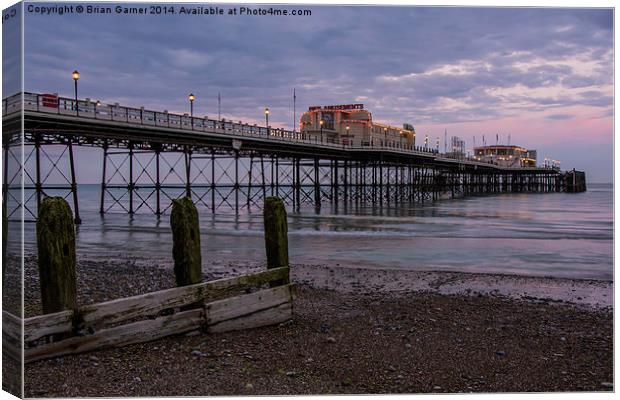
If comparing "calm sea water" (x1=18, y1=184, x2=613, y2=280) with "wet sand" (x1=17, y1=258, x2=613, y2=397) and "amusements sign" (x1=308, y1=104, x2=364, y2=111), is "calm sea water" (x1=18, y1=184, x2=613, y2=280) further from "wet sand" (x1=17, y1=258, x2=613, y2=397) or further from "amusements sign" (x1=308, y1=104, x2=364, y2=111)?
"amusements sign" (x1=308, y1=104, x2=364, y2=111)

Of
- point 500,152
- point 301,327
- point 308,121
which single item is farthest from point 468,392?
point 500,152

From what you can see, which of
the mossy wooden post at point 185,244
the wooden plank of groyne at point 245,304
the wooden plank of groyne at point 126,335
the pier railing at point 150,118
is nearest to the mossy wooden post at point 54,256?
the wooden plank of groyne at point 126,335

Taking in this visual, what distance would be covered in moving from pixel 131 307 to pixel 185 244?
116 centimetres

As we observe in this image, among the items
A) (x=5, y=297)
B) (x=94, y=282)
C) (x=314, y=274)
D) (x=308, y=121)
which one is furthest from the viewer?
(x=308, y=121)

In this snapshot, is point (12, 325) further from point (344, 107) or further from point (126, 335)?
point (344, 107)

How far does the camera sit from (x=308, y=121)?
6372 centimetres

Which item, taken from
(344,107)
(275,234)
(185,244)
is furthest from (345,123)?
(185,244)

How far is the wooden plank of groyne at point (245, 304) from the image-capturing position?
7512 millimetres

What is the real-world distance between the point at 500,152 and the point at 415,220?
9351cm

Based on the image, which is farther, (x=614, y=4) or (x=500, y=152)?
(x=500, y=152)

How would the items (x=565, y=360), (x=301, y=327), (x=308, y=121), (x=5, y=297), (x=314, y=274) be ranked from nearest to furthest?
(x=5, y=297) → (x=565, y=360) → (x=301, y=327) → (x=314, y=274) → (x=308, y=121)

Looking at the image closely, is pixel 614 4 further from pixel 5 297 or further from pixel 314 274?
pixel 314 274

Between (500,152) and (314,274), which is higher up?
(500,152)

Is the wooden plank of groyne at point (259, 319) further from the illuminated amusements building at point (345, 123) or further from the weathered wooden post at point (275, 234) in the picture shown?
the illuminated amusements building at point (345, 123)
